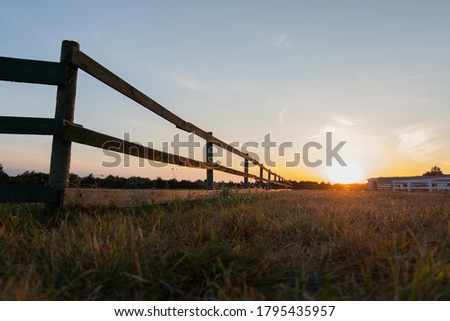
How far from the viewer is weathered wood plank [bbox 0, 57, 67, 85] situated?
8.76 feet

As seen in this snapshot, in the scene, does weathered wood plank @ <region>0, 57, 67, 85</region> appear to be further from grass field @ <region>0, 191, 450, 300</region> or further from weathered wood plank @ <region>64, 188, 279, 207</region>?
grass field @ <region>0, 191, 450, 300</region>

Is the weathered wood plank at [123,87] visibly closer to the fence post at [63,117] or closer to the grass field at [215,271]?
the fence post at [63,117]

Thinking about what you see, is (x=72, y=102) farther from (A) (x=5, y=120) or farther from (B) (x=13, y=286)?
(B) (x=13, y=286)

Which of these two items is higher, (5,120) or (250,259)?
(5,120)

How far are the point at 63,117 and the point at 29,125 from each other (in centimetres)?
28

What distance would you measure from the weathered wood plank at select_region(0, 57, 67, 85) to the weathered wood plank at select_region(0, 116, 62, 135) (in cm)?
35

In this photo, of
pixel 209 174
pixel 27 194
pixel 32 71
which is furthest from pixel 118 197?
pixel 209 174

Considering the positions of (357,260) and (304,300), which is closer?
(304,300)

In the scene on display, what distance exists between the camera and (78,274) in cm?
139

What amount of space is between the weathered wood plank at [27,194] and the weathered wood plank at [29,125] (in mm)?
476

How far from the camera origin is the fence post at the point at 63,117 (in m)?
2.75
